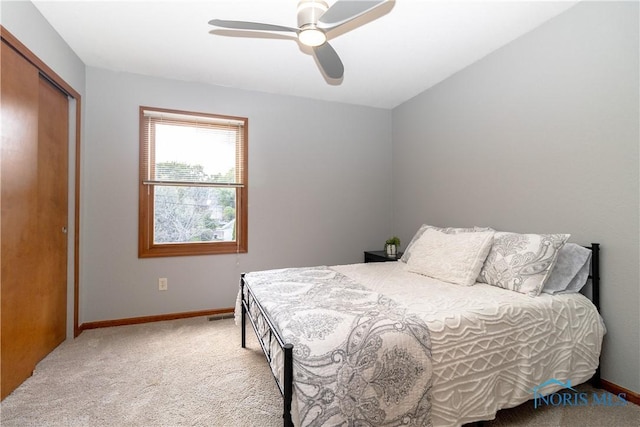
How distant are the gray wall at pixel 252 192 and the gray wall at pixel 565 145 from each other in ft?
3.65

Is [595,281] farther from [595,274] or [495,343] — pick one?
[495,343]

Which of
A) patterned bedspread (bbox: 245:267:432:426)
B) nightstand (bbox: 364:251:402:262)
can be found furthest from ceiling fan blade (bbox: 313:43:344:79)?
nightstand (bbox: 364:251:402:262)

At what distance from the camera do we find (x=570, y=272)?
196cm

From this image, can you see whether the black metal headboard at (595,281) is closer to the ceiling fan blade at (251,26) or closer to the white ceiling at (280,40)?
the white ceiling at (280,40)

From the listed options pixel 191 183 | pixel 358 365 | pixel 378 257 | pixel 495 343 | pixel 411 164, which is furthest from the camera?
pixel 411 164

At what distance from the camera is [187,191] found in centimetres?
329

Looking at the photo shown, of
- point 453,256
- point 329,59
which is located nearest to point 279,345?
point 453,256

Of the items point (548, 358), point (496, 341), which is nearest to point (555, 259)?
point (548, 358)

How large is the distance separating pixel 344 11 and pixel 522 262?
1875 millimetres

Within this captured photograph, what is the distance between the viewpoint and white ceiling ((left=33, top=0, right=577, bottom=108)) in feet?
6.88

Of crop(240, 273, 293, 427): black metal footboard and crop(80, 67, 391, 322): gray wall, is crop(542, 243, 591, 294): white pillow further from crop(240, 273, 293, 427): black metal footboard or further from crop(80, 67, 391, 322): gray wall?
crop(80, 67, 391, 322): gray wall

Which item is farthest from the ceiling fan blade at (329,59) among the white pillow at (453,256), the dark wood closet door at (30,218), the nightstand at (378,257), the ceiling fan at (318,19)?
the nightstand at (378,257)

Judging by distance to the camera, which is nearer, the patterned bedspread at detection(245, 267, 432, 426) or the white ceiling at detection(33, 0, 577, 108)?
the patterned bedspread at detection(245, 267, 432, 426)

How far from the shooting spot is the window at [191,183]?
3.14 meters
